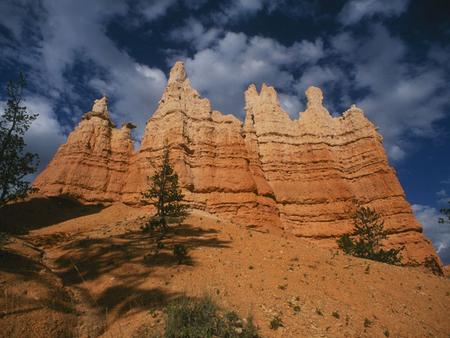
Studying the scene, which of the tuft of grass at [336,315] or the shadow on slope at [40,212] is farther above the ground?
the shadow on slope at [40,212]

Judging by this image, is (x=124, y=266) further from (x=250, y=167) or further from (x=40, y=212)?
(x=250, y=167)

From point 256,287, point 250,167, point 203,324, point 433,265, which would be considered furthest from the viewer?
point 250,167

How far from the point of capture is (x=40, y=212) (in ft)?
121

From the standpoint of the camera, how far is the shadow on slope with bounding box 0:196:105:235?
3275cm

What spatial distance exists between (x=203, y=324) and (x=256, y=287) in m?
5.98

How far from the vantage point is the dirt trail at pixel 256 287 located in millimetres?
10953

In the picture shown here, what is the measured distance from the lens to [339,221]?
163 feet

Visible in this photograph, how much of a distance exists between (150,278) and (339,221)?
43012 mm

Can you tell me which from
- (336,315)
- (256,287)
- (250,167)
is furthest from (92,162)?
(336,315)

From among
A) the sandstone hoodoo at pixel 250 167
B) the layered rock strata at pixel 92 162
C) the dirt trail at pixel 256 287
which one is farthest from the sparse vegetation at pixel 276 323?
the layered rock strata at pixel 92 162

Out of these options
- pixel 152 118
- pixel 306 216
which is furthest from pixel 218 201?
pixel 152 118

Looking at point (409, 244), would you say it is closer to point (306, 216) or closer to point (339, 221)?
point (339, 221)

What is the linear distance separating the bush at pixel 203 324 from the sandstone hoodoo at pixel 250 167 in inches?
1303

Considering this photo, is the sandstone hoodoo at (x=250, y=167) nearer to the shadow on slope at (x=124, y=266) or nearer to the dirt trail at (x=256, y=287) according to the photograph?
the shadow on slope at (x=124, y=266)
